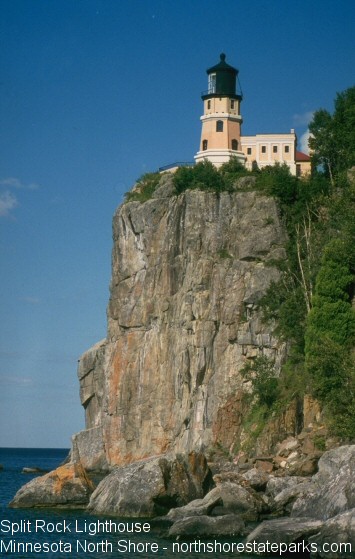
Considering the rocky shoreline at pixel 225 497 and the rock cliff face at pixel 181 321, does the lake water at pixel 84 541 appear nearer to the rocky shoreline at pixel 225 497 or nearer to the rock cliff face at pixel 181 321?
the rocky shoreline at pixel 225 497

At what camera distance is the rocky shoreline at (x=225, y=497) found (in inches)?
1353

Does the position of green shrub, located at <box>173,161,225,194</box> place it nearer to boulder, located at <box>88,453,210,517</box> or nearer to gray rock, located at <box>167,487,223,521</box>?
boulder, located at <box>88,453,210,517</box>

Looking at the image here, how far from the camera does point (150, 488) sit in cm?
4375

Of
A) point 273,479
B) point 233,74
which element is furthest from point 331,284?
point 233,74

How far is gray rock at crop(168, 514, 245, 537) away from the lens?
3744cm

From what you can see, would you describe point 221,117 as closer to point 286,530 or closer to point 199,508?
point 199,508

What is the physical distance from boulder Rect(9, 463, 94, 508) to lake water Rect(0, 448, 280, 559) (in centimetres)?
148

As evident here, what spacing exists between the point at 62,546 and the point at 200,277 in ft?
120

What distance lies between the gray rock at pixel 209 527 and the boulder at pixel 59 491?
474 inches

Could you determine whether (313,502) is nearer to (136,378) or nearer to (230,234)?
(230,234)

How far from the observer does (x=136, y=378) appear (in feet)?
257

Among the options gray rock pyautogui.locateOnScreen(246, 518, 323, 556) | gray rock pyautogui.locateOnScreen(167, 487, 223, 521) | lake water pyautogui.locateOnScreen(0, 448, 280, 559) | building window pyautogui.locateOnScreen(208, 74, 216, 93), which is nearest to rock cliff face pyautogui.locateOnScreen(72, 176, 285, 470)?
building window pyautogui.locateOnScreen(208, 74, 216, 93)

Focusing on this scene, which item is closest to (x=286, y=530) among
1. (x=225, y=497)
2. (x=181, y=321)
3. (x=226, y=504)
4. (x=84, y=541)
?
(x=226, y=504)

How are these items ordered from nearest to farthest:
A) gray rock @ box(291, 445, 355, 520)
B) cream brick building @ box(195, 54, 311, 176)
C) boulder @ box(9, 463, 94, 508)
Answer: gray rock @ box(291, 445, 355, 520), boulder @ box(9, 463, 94, 508), cream brick building @ box(195, 54, 311, 176)
